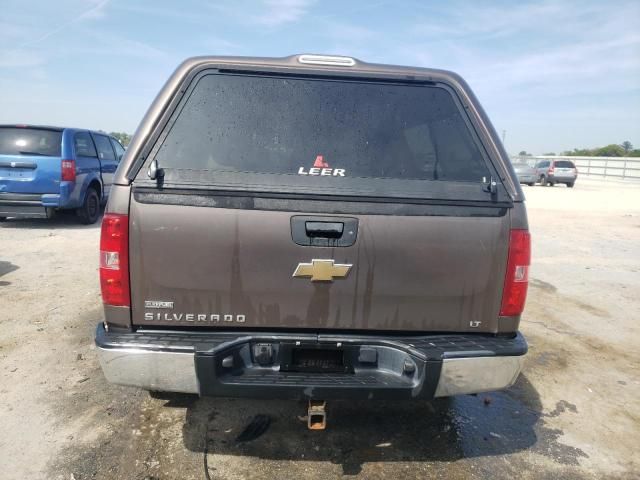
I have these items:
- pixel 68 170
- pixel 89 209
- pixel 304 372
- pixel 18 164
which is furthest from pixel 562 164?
pixel 304 372

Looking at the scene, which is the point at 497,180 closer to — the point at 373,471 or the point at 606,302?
the point at 373,471

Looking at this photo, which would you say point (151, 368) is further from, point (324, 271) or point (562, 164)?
point (562, 164)

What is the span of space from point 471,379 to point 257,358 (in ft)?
3.54

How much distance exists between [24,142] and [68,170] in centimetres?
88

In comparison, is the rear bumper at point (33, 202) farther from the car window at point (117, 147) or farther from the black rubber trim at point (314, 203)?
the black rubber trim at point (314, 203)

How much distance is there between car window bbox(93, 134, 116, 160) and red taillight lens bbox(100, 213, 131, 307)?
895 cm

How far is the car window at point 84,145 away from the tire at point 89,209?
76 cm

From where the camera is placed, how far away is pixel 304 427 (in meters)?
3.07

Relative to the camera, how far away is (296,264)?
2340 millimetres

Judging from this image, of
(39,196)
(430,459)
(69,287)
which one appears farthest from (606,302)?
(39,196)

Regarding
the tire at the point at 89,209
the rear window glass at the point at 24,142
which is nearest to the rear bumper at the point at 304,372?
the rear window glass at the point at 24,142

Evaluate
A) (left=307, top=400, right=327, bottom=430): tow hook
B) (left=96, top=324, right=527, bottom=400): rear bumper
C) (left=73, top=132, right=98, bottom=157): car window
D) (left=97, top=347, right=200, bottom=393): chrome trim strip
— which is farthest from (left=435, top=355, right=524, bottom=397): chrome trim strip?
(left=73, top=132, right=98, bottom=157): car window

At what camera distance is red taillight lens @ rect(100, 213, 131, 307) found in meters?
2.30

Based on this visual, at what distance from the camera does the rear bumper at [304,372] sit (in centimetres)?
227
